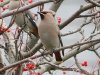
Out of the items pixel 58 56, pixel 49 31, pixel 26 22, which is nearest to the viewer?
pixel 49 31

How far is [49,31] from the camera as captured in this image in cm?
396

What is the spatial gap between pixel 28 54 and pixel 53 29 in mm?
432

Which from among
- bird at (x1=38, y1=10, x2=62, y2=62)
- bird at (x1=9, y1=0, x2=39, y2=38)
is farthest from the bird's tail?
bird at (x1=9, y1=0, x2=39, y2=38)

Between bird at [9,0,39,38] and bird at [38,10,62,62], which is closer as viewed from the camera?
bird at [38,10,62,62]

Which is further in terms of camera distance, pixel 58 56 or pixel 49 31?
pixel 58 56

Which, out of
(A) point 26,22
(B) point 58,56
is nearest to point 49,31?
(B) point 58,56

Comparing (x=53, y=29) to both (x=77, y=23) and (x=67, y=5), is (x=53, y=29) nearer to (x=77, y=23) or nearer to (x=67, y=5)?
(x=77, y=23)

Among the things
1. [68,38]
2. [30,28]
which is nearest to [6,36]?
[30,28]

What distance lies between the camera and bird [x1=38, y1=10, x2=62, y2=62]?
3845 mm

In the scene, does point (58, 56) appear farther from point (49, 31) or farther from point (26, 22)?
point (26, 22)

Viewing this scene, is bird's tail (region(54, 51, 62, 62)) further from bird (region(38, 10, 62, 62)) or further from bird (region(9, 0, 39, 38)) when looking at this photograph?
bird (region(9, 0, 39, 38))

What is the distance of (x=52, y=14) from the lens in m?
3.89

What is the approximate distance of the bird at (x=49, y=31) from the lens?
12.6 ft

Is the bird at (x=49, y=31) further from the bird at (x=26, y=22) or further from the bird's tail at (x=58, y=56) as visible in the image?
the bird at (x=26, y=22)
